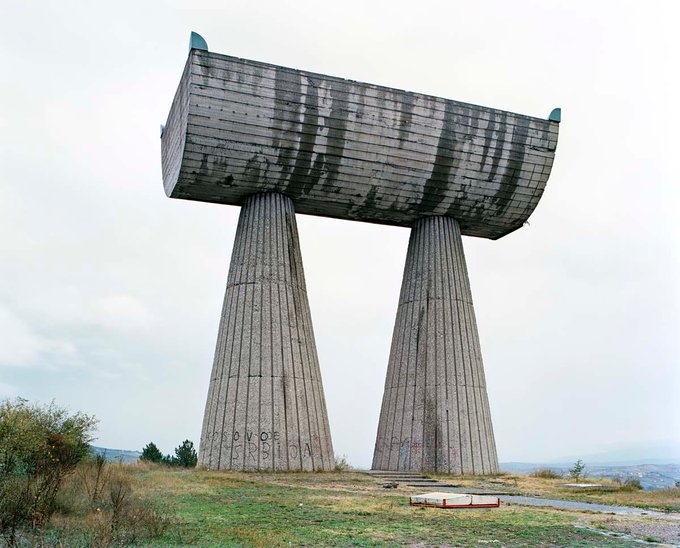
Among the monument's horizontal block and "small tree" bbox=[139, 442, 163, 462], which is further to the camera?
"small tree" bbox=[139, 442, 163, 462]

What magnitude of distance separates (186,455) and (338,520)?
735 inches

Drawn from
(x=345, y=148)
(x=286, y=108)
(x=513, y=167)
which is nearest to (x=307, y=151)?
(x=345, y=148)

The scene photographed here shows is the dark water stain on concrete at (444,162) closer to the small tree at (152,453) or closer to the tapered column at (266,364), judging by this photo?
the tapered column at (266,364)

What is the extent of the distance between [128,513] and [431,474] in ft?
44.2

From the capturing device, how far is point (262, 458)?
62.8 feet

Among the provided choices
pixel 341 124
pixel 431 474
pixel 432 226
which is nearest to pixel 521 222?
pixel 432 226

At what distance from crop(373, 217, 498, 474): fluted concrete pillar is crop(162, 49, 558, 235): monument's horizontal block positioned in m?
1.72

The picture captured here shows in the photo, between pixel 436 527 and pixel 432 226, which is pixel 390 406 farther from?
pixel 436 527

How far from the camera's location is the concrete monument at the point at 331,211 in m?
19.7

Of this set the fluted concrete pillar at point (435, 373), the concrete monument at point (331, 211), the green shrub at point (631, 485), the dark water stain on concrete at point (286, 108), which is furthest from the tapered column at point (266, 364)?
the green shrub at point (631, 485)

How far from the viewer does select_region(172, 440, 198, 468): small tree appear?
87.0 ft

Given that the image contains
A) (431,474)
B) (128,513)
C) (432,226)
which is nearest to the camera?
(128,513)

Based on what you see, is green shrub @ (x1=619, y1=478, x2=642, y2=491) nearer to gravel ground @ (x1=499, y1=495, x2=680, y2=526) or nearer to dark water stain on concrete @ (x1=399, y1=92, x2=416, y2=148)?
gravel ground @ (x1=499, y1=495, x2=680, y2=526)

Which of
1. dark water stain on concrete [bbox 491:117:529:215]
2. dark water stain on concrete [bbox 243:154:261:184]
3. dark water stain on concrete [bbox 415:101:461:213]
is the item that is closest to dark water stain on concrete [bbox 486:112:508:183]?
dark water stain on concrete [bbox 491:117:529:215]
